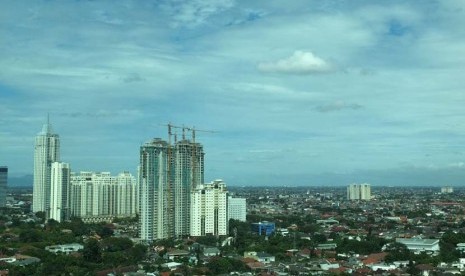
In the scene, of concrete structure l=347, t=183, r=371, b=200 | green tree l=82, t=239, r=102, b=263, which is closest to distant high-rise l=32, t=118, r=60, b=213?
green tree l=82, t=239, r=102, b=263

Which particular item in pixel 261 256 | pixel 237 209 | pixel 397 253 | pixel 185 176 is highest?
pixel 185 176

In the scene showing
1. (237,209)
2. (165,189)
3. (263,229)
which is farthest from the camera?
(237,209)

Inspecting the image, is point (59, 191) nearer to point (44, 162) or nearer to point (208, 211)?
point (44, 162)

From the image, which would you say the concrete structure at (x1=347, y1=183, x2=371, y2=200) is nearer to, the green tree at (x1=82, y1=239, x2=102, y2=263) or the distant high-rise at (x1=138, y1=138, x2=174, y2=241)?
the distant high-rise at (x1=138, y1=138, x2=174, y2=241)

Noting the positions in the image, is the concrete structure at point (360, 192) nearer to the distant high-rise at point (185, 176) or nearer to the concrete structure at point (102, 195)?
the concrete structure at point (102, 195)

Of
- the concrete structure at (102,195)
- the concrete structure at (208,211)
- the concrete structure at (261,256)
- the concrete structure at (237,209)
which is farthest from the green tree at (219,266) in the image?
the concrete structure at (102,195)

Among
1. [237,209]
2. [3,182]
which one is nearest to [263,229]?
[237,209]

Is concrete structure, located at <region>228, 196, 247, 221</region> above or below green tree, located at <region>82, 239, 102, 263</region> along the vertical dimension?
above
